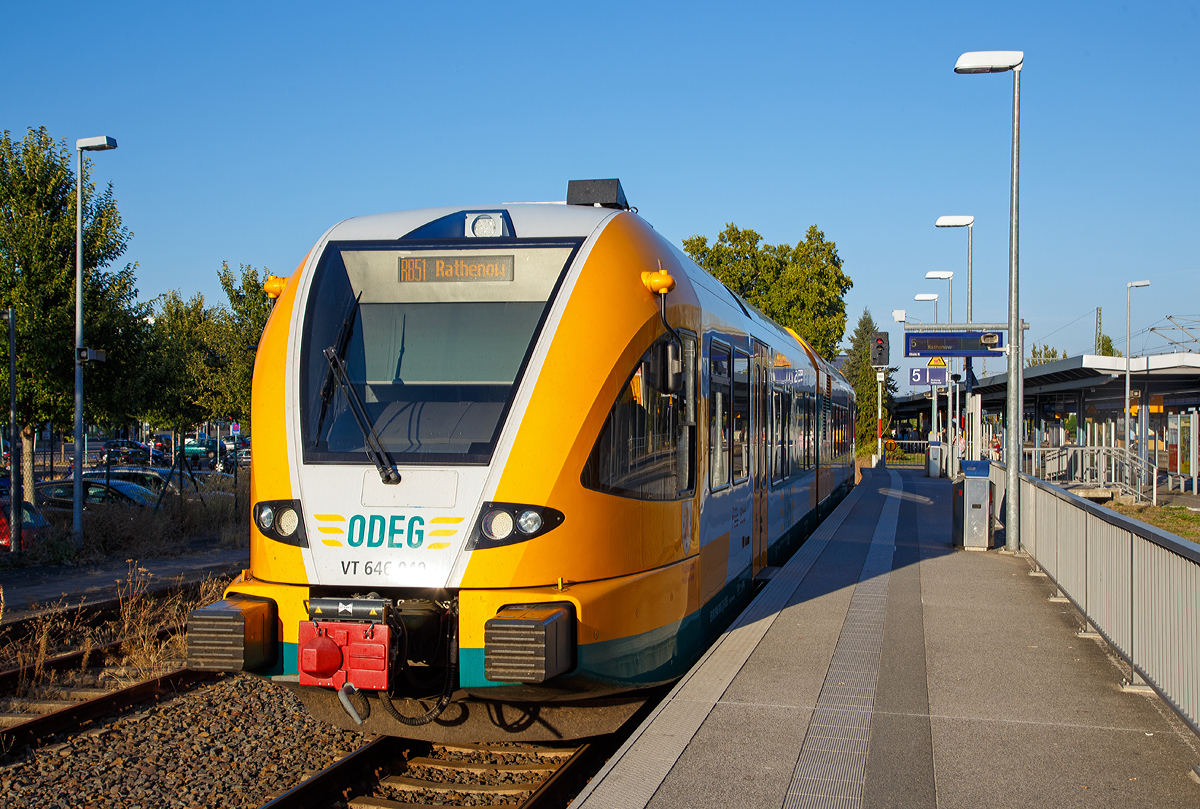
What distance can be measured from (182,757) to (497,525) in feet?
9.43

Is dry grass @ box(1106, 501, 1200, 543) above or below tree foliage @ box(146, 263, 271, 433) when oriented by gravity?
below

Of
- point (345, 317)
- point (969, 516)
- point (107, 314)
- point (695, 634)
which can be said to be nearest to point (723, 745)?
point (695, 634)

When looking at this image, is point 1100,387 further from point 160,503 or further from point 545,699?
point 545,699

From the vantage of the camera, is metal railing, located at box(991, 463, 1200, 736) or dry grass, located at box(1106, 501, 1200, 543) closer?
metal railing, located at box(991, 463, 1200, 736)

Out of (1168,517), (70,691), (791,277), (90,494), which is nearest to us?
(70,691)

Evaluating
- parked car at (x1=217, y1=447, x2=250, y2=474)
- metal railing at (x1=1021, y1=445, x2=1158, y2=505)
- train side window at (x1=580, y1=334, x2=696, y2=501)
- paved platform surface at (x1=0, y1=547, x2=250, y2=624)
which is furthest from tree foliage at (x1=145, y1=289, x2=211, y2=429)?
metal railing at (x1=1021, y1=445, x2=1158, y2=505)

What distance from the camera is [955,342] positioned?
16219 mm

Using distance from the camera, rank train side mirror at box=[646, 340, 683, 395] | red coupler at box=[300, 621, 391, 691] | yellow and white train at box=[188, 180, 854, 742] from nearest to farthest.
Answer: red coupler at box=[300, 621, 391, 691]
yellow and white train at box=[188, 180, 854, 742]
train side mirror at box=[646, 340, 683, 395]

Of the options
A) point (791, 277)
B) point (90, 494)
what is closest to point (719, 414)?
point (90, 494)

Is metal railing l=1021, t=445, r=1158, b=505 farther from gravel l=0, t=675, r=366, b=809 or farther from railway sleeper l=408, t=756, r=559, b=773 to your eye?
gravel l=0, t=675, r=366, b=809

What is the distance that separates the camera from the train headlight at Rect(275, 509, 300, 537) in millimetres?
5371

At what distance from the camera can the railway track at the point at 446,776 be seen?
5320 millimetres

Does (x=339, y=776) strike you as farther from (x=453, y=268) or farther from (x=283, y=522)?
(x=453, y=268)

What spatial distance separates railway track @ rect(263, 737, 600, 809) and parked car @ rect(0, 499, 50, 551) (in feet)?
37.8
